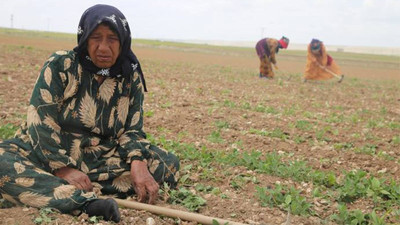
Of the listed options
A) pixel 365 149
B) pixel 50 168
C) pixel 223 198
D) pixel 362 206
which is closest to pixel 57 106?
pixel 50 168

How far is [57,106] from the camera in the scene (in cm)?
283

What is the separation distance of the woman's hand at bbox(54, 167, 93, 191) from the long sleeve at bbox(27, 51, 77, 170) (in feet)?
0.13

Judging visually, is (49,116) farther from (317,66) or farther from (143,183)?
(317,66)

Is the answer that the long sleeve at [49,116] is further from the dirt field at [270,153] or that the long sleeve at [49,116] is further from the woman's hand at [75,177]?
the dirt field at [270,153]

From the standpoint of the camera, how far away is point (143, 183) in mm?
2949

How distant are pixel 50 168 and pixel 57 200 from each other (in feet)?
1.03

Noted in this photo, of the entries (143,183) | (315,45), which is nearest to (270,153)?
(143,183)

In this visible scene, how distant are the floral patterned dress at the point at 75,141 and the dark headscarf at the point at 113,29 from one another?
69 millimetres

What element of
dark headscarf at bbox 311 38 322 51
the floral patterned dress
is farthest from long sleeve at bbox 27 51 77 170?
dark headscarf at bbox 311 38 322 51

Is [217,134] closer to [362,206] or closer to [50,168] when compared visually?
[362,206]

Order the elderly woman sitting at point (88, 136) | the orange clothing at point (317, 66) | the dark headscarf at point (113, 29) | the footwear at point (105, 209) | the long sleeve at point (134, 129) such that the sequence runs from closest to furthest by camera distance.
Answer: the footwear at point (105, 209) < the elderly woman sitting at point (88, 136) < the dark headscarf at point (113, 29) < the long sleeve at point (134, 129) < the orange clothing at point (317, 66)

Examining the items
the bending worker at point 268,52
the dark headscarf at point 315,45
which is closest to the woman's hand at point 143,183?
the bending worker at point 268,52

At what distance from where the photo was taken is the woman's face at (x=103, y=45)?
2.75m

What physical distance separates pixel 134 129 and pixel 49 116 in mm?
646
